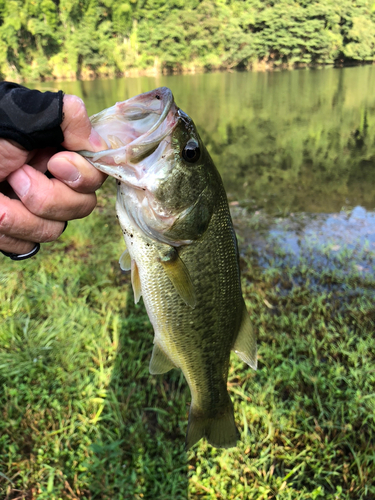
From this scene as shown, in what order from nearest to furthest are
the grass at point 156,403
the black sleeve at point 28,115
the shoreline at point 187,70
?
1. the black sleeve at point 28,115
2. the grass at point 156,403
3. the shoreline at point 187,70

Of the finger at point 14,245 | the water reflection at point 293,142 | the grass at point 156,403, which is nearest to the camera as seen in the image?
the finger at point 14,245

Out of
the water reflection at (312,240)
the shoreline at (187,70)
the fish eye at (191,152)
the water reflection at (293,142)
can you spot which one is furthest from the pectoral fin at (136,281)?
the shoreline at (187,70)

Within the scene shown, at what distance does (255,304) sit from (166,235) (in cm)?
280

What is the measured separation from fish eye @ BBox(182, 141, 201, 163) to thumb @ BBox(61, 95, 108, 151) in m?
0.32

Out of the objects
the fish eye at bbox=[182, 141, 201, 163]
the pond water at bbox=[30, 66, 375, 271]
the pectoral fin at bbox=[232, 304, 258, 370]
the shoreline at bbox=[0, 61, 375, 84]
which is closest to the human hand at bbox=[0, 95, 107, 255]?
the fish eye at bbox=[182, 141, 201, 163]

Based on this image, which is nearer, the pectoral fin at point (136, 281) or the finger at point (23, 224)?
the finger at point (23, 224)

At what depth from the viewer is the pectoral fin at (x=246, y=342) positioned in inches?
67.7

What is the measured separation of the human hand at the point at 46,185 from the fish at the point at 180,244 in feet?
0.23

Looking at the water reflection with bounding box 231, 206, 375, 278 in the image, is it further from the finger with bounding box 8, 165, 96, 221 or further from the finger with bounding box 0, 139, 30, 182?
the finger with bounding box 0, 139, 30, 182

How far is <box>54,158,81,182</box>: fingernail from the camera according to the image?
1.27m

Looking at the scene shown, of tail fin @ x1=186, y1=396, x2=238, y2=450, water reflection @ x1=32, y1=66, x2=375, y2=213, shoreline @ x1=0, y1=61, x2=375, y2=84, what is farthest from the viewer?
shoreline @ x1=0, y1=61, x2=375, y2=84

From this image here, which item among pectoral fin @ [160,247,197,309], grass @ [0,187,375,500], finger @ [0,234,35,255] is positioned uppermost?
finger @ [0,234,35,255]

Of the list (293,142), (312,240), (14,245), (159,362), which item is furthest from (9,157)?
(293,142)

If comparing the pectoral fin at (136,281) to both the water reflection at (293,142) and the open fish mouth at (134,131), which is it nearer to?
the open fish mouth at (134,131)
